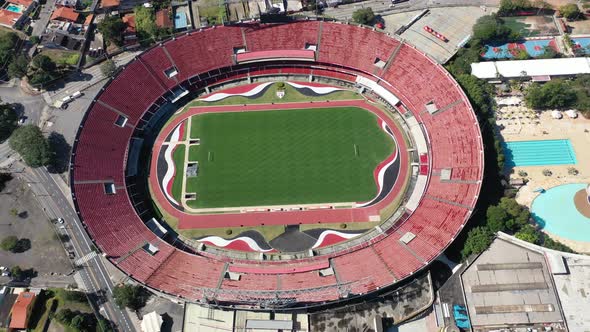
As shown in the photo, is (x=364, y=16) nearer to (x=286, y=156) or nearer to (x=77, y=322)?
(x=286, y=156)

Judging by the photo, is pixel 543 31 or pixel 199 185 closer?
pixel 199 185

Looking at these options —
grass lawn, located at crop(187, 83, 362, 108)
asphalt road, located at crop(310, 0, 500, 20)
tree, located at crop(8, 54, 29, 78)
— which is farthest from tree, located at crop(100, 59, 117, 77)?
asphalt road, located at crop(310, 0, 500, 20)

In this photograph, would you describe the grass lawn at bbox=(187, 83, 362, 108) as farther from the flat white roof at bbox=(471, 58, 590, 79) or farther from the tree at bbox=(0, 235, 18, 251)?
the tree at bbox=(0, 235, 18, 251)

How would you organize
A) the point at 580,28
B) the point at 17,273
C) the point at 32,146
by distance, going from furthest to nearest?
1. the point at 580,28
2. the point at 32,146
3. the point at 17,273

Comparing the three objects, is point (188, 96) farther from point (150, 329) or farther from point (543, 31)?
point (543, 31)

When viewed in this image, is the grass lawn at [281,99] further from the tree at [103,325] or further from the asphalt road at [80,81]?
the tree at [103,325]

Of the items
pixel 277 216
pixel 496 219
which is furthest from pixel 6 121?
pixel 496 219

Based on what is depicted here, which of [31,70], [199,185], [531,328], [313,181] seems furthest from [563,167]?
[31,70]
